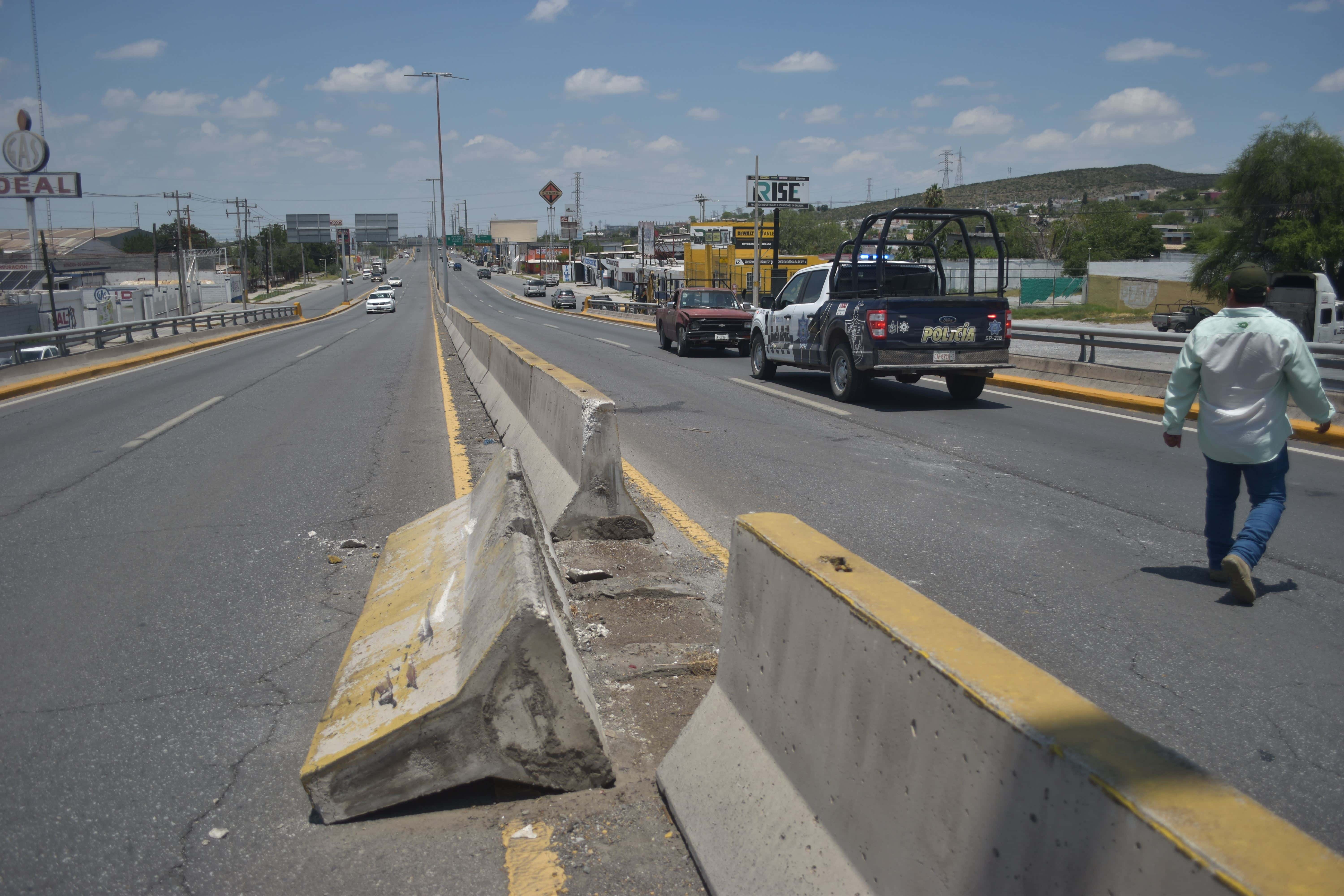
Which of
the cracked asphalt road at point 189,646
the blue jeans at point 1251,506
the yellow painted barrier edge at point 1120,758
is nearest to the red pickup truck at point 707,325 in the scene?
the cracked asphalt road at point 189,646

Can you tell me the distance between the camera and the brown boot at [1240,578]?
5.03m

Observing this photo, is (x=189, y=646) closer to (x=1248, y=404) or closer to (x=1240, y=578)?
(x=1240, y=578)

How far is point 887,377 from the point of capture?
16469mm

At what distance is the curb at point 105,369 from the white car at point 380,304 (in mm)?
23887

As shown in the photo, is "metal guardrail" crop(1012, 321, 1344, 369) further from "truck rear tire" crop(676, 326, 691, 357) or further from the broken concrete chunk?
the broken concrete chunk

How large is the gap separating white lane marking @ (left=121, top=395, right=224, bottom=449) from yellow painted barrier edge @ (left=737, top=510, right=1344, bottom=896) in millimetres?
10409

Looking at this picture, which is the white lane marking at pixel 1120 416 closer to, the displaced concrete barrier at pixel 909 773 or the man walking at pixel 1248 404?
the man walking at pixel 1248 404

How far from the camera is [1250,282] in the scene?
17.0 feet

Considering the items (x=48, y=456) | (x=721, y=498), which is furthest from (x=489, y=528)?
(x=48, y=456)

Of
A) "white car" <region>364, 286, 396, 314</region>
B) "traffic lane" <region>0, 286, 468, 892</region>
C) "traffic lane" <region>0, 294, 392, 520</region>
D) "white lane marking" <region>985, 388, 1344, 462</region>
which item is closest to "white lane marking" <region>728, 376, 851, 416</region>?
"white lane marking" <region>985, 388, 1344, 462</region>

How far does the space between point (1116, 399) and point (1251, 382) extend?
7945 millimetres

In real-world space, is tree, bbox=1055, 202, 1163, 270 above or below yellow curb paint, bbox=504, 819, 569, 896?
above

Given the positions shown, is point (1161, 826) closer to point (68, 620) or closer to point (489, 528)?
point (489, 528)

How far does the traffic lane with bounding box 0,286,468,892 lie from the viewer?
125 inches
